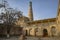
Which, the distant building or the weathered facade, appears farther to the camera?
the distant building

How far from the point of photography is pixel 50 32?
127 ft

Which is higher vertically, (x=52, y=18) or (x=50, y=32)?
(x=52, y=18)

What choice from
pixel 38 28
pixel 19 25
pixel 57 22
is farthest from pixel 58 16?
pixel 19 25

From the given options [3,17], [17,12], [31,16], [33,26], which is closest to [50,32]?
[33,26]

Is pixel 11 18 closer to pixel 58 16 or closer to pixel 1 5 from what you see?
pixel 1 5

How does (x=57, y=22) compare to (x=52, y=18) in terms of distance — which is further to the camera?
(x=52, y=18)

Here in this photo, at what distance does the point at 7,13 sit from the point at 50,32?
1196 cm

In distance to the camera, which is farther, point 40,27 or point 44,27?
point 40,27

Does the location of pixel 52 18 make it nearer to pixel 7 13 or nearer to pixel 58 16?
pixel 58 16

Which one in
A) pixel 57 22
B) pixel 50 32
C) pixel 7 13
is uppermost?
pixel 7 13

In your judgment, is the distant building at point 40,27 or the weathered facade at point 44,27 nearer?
the weathered facade at point 44,27

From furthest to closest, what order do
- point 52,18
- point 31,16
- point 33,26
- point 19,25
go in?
point 31,16, point 19,25, point 33,26, point 52,18

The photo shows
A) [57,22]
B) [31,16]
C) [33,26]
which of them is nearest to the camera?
[57,22]

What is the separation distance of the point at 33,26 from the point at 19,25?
6482 millimetres
